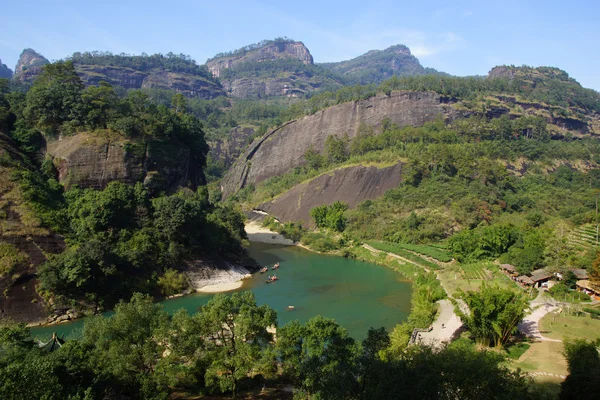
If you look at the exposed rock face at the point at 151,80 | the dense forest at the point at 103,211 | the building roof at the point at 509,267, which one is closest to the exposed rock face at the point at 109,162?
the dense forest at the point at 103,211

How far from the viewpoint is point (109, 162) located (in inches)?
1426

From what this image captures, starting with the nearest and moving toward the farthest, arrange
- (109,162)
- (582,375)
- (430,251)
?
(582,375), (109,162), (430,251)

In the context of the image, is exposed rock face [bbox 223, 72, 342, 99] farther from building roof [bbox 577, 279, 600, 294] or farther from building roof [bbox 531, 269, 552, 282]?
building roof [bbox 577, 279, 600, 294]

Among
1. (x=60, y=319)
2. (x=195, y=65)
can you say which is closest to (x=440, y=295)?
(x=60, y=319)

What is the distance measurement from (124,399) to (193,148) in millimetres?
36723

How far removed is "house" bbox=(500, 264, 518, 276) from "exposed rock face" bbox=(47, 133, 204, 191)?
30.7 metres

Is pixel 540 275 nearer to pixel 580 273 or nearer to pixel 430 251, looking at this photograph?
pixel 580 273

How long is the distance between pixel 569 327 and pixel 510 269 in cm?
1113

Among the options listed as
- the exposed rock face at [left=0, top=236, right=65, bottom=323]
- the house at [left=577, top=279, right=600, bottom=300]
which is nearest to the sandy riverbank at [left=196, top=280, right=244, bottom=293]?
the exposed rock face at [left=0, top=236, right=65, bottom=323]

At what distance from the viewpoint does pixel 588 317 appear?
2242 centimetres

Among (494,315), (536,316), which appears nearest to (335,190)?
(536,316)

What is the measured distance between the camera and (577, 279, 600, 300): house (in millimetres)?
25553

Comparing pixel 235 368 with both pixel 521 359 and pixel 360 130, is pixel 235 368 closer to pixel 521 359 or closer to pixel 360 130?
pixel 521 359

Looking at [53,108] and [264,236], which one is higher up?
[53,108]
